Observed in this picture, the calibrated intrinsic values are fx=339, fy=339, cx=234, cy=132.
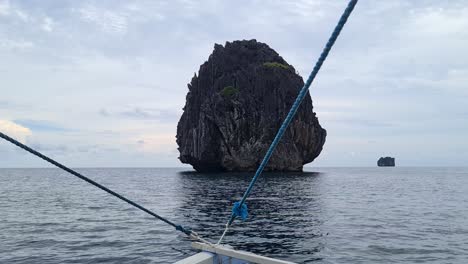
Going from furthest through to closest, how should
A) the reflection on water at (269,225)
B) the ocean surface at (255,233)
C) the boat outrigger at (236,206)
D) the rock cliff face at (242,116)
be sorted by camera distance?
the rock cliff face at (242,116)
the reflection on water at (269,225)
the ocean surface at (255,233)
the boat outrigger at (236,206)

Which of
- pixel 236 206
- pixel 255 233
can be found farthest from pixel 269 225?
pixel 236 206

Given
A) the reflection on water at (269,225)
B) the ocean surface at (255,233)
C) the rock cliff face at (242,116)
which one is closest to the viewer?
the ocean surface at (255,233)

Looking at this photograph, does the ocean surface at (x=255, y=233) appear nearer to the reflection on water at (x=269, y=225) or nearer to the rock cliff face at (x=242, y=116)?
the reflection on water at (x=269, y=225)

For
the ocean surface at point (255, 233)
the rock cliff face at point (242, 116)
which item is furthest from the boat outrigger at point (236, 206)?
the rock cliff face at point (242, 116)

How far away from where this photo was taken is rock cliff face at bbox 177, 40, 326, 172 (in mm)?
98875

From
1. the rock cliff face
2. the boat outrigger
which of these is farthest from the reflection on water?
the rock cliff face

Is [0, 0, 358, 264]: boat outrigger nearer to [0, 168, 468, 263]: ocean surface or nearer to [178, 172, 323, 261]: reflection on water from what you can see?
[0, 168, 468, 263]: ocean surface

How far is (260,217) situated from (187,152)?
83.9 metres

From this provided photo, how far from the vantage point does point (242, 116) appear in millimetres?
100250

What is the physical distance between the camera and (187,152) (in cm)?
10631

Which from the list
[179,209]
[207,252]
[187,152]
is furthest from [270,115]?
[207,252]

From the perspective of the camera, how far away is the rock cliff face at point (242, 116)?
98.9 m

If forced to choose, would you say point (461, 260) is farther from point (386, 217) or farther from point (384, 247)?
point (386, 217)

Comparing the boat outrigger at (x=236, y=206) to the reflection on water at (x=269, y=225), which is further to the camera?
the reflection on water at (x=269, y=225)
